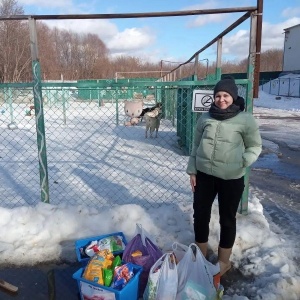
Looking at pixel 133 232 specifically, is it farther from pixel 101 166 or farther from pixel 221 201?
pixel 101 166

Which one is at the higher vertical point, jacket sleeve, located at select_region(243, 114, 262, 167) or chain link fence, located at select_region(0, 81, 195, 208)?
jacket sleeve, located at select_region(243, 114, 262, 167)

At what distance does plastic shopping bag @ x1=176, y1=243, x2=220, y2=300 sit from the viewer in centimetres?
226

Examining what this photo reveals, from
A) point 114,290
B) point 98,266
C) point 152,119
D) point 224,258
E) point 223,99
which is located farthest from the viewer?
point 152,119

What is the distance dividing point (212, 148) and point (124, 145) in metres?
6.69

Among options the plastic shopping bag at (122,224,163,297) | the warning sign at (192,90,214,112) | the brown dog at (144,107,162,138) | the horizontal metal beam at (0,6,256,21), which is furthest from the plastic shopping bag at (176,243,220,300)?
the brown dog at (144,107,162,138)

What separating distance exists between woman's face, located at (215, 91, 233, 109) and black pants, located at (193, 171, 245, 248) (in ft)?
2.03

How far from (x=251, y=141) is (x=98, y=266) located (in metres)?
1.58

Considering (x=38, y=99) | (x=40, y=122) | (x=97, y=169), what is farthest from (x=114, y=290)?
(x=97, y=169)

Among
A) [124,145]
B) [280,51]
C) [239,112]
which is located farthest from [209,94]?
[280,51]

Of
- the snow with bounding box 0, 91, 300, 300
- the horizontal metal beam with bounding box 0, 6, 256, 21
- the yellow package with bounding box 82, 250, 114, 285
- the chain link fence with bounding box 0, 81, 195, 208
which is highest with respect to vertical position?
the horizontal metal beam with bounding box 0, 6, 256, 21

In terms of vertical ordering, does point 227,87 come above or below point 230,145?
above

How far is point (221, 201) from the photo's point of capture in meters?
2.86

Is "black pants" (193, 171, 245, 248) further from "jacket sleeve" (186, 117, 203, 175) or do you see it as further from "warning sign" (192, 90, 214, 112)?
"warning sign" (192, 90, 214, 112)

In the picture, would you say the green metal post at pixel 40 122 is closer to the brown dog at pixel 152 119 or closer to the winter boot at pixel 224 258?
the winter boot at pixel 224 258
